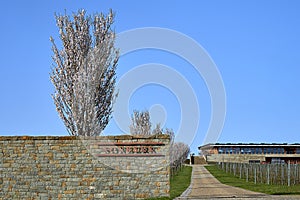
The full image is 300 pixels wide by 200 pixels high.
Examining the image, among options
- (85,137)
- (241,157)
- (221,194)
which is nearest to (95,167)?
(85,137)

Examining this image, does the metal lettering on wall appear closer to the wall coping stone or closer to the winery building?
the wall coping stone

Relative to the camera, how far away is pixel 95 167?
20922 mm

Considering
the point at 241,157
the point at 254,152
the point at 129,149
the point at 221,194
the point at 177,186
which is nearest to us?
the point at 129,149

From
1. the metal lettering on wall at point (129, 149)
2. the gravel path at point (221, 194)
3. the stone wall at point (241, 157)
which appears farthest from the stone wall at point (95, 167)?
the stone wall at point (241, 157)

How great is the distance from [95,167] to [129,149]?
1615 millimetres

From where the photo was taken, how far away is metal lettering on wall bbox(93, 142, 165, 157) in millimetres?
20828

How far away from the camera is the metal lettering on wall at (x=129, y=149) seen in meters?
20.8

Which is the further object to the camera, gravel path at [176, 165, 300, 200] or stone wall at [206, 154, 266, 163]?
stone wall at [206, 154, 266, 163]

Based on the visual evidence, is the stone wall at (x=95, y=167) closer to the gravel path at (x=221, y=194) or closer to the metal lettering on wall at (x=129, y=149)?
the metal lettering on wall at (x=129, y=149)

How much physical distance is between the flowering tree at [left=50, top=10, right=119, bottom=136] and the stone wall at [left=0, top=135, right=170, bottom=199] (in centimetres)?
772

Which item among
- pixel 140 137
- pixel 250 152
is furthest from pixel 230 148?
pixel 140 137

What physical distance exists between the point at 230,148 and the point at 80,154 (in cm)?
7000

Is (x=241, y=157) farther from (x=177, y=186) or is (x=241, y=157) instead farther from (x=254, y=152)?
(x=177, y=186)

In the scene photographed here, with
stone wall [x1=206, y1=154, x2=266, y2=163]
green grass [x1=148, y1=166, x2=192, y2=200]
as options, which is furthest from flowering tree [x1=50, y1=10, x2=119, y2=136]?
stone wall [x1=206, y1=154, x2=266, y2=163]
